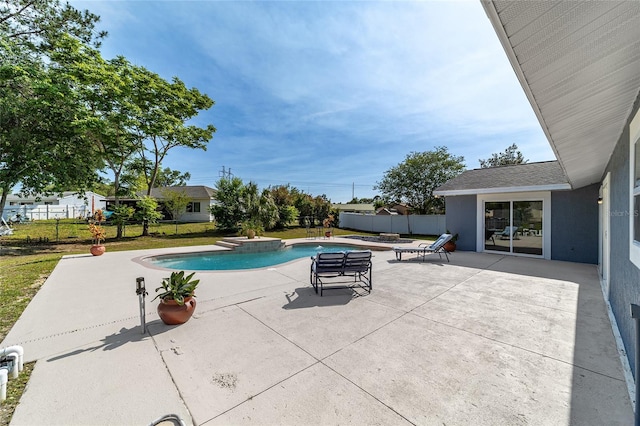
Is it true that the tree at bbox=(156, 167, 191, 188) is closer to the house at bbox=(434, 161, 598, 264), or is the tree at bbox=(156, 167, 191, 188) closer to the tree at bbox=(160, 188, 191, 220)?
the tree at bbox=(160, 188, 191, 220)

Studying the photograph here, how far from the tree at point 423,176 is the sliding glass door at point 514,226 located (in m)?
15.4

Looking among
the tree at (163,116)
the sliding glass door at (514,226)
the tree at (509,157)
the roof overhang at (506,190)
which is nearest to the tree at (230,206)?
the tree at (163,116)

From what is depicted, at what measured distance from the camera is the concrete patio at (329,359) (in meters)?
2.29

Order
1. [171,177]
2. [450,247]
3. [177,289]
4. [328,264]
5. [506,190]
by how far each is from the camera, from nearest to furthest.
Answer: [177,289] → [328,264] → [506,190] → [450,247] → [171,177]

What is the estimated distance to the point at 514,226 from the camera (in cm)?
1085

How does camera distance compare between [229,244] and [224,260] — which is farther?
[229,244]

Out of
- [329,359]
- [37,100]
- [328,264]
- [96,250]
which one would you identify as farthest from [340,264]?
[37,100]

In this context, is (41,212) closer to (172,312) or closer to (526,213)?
(172,312)

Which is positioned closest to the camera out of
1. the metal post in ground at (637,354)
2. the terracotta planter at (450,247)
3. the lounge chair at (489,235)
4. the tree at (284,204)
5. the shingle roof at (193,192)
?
the metal post in ground at (637,354)

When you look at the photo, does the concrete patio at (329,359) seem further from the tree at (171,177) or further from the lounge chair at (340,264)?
the tree at (171,177)

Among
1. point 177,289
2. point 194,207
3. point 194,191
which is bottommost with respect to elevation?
point 177,289

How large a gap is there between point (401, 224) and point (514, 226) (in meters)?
11.3

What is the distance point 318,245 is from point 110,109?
1445 centimetres

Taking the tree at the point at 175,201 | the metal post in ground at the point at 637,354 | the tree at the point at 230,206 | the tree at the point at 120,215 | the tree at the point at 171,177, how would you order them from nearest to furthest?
the metal post in ground at the point at 637,354 → the tree at the point at 120,215 → the tree at the point at 230,206 → the tree at the point at 175,201 → the tree at the point at 171,177
